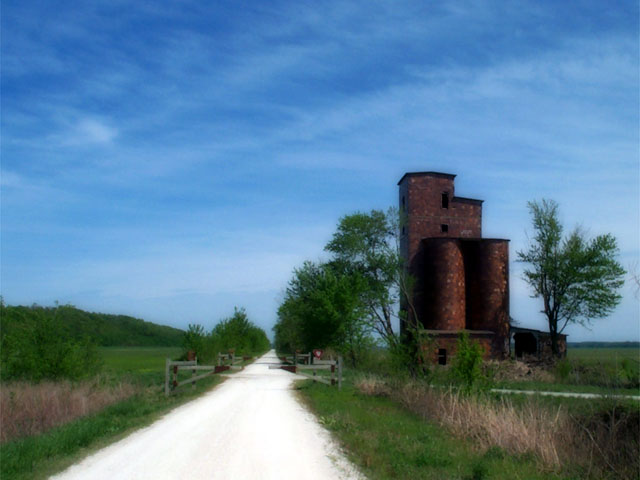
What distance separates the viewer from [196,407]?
18469 millimetres

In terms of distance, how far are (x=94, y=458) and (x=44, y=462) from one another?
770 mm

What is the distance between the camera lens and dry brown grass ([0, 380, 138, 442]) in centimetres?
1538

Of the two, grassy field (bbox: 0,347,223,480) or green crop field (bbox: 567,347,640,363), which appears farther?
green crop field (bbox: 567,347,640,363)

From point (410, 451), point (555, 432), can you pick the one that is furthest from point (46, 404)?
point (555, 432)

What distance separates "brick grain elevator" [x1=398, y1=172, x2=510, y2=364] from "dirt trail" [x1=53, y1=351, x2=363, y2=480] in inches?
1370

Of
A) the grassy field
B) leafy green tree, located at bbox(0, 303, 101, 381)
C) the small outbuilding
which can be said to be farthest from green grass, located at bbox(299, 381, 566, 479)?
the small outbuilding

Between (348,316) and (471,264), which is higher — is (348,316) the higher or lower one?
the lower one

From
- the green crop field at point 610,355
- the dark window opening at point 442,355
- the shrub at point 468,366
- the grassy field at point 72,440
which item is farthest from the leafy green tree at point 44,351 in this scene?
the dark window opening at point 442,355

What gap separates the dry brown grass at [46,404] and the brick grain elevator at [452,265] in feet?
108

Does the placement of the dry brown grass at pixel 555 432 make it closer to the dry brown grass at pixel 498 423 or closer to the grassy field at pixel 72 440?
the dry brown grass at pixel 498 423

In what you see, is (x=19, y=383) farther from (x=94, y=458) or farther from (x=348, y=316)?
(x=348, y=316)

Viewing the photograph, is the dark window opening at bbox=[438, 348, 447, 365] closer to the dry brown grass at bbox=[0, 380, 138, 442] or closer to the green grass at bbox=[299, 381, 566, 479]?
the dry brown grass at bbox=[0, 380, 138, 442]

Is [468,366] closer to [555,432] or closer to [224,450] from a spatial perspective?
[555,432]

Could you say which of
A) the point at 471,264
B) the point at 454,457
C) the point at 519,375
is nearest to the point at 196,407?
the point at 454,457
